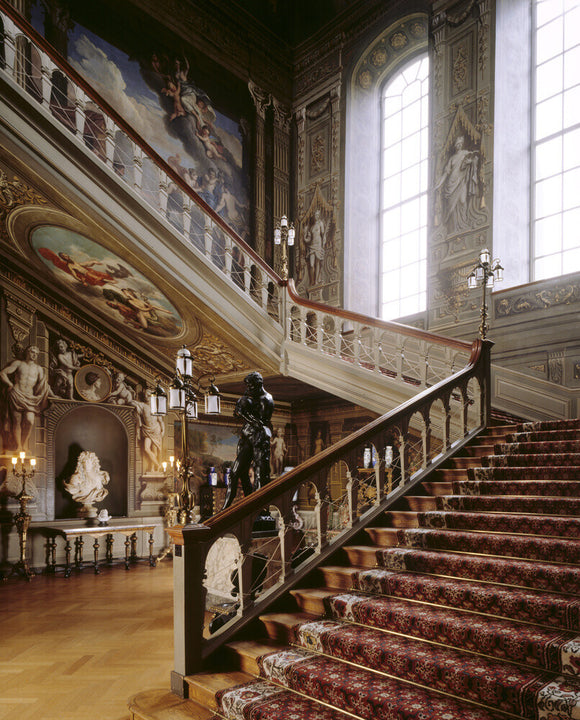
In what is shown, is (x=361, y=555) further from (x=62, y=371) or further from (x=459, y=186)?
(x=459, y=186)

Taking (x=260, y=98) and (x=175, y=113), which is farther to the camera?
(x=260, y=98)

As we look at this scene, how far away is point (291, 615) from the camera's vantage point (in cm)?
374

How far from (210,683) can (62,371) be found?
22.3 feet

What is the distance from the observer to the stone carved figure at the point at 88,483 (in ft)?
28.9

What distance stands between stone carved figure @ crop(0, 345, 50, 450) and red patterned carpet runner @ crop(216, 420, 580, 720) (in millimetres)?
6261

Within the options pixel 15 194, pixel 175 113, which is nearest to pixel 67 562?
pixel 15 194

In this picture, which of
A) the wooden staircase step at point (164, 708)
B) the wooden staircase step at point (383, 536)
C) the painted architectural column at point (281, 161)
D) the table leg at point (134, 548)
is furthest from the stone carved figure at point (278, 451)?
the wooden staircase step at point (164, 708)

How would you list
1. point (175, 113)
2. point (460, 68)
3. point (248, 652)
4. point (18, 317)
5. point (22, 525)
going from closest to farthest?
point (248, 652), point (22, 525), point (18, 317), point (460, 68), point (175, 113)

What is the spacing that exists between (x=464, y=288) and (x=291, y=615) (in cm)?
712

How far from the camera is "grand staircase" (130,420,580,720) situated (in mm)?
2609

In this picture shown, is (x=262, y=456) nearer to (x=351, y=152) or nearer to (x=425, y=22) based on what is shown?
(x=351, y=152)

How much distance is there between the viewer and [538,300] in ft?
27.8

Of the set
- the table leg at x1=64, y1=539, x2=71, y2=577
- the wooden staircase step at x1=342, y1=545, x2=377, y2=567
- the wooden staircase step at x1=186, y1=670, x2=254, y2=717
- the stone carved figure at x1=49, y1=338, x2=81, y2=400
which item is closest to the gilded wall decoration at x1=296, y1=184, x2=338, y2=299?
the stone carved figure at x1=49, y1=338, x2=81, y2=400

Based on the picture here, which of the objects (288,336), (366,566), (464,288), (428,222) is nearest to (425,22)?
(428,222)
